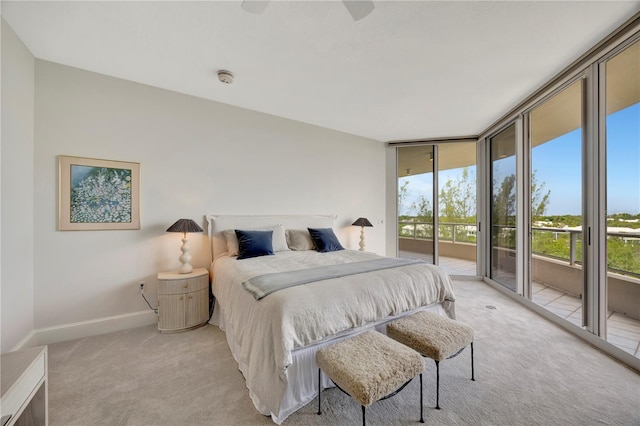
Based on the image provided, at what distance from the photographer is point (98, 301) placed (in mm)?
2545

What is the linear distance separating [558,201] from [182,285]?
468 centimetres

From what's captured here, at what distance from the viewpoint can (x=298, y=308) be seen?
150 centimetres

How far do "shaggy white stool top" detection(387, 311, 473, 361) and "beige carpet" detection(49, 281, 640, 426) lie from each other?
34 cm

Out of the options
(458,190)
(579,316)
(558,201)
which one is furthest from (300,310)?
(458,190)

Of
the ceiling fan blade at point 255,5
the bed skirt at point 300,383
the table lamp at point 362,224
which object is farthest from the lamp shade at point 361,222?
the ceiling fan blade at point 255,5

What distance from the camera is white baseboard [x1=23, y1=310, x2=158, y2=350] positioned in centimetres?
228

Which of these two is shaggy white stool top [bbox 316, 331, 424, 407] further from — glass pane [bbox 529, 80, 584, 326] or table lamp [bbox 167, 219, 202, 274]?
glass pane [bbox 529, 80, 584, 326]

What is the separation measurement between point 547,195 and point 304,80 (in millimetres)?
3508

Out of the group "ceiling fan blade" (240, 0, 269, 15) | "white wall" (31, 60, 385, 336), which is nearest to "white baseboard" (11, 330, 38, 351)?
"white wall" (31, 60, 385, 336)

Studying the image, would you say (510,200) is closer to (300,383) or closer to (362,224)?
(362,224)

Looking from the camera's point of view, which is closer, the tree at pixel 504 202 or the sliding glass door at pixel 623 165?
the sliding glass door at pixel 623 165

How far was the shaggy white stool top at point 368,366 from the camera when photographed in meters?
1.22

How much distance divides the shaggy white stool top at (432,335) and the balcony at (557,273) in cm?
164

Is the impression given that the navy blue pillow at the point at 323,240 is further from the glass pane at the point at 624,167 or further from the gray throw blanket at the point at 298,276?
the glass pane at the point at 624,167
